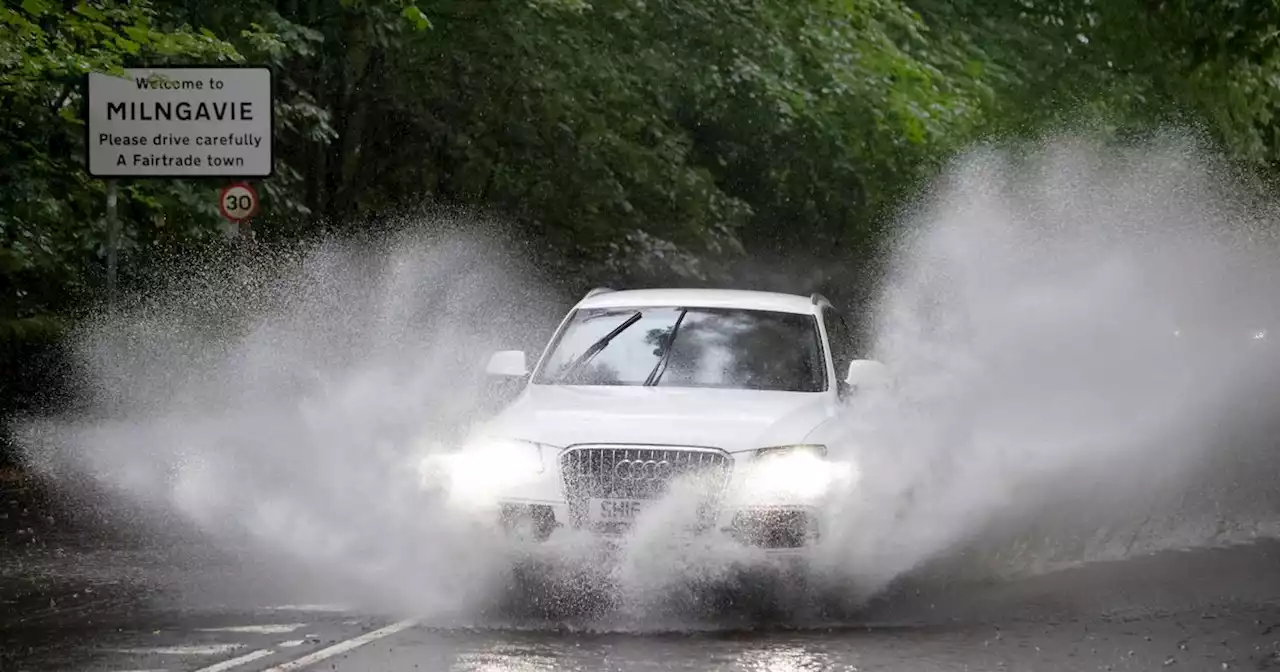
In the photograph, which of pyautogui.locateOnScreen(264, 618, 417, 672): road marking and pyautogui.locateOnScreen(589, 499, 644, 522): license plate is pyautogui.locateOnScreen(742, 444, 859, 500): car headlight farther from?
pyautogui.locateOnScreen(264, 618, 417, 672): road marking

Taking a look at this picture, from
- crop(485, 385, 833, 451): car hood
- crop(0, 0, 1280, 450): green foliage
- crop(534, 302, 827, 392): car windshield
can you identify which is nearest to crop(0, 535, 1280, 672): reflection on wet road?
crop(485, 385, 833, 451): car hood

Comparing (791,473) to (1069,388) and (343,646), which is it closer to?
(343,646)

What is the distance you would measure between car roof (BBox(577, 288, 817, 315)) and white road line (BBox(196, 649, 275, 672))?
4206mm

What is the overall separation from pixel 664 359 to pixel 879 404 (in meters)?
1.24

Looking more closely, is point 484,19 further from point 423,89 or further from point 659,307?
point 659,307

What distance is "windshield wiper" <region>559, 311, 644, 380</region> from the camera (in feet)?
41.3

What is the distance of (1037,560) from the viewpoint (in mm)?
13070

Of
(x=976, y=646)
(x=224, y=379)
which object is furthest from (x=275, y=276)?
(x=976, y=646)

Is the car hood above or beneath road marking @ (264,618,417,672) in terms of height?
above

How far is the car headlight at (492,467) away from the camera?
1083cm

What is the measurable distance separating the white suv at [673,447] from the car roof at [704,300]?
511mm

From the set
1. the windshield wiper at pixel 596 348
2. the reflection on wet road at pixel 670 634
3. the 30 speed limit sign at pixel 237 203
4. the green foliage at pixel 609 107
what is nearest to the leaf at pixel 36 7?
the green foliage at pixel 609 107

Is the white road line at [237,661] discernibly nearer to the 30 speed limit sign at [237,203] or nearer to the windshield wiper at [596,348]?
the windshield wiper at [596,348]

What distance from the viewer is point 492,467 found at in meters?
10.9
